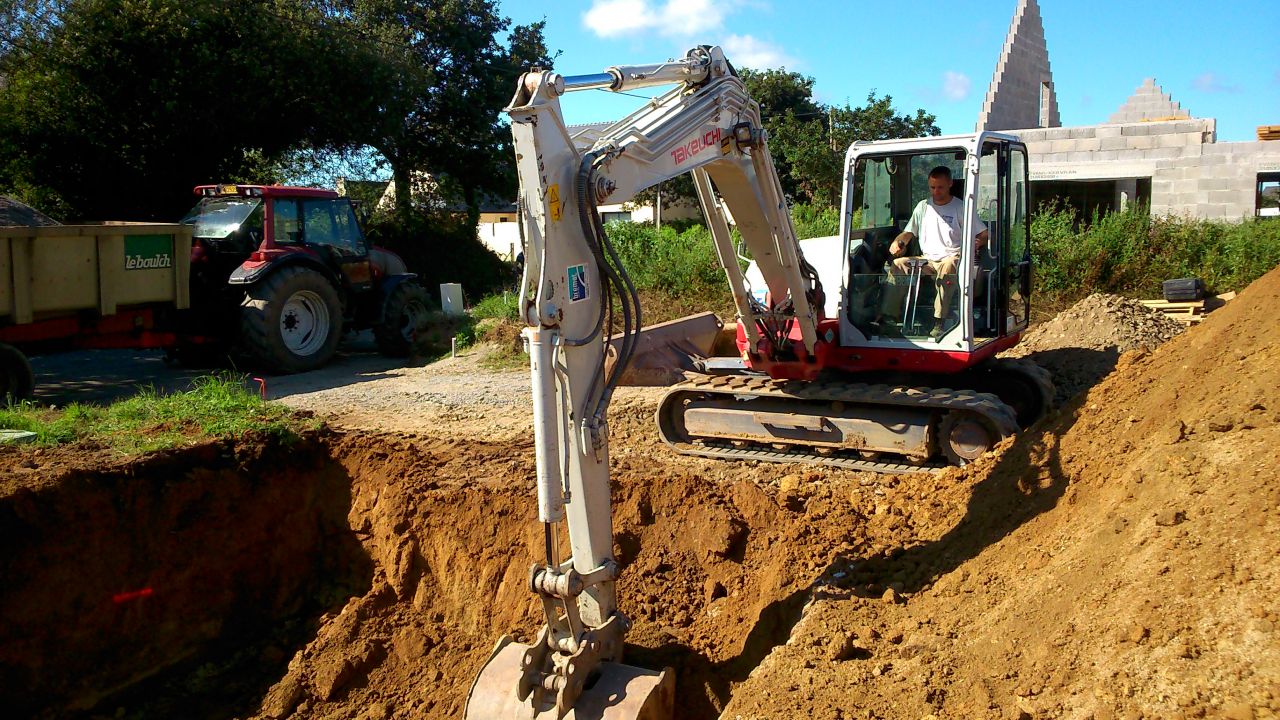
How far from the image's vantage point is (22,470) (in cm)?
579

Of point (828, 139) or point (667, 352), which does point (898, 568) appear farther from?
point (828, 139)

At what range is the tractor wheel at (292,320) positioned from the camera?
430 inches

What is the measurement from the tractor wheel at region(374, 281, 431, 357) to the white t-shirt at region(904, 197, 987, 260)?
325 inches

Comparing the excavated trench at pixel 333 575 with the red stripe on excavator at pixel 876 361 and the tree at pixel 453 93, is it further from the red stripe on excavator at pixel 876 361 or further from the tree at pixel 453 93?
the tree at pixel 453 93

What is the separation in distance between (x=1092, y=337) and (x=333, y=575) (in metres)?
7.51

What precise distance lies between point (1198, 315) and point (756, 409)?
A: 6.43 m

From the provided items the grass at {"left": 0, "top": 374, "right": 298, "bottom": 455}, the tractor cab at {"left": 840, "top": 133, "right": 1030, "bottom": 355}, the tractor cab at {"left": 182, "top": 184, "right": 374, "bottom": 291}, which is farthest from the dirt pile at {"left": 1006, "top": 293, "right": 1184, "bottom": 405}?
the tractor cab at {"left": 182, "top": 184, "right": 374, "bottom": 291}

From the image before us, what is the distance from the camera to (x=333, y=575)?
6523 millimetres

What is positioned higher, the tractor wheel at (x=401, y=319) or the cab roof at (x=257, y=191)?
the cab roof at (x=257, y=191)

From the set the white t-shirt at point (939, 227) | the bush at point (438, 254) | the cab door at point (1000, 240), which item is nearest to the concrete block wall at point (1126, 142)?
the cab door at point (1000, 240)

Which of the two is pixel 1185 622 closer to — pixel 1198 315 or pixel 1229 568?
pixel 1229 568

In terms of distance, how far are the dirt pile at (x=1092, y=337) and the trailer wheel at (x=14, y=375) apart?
9517 mm

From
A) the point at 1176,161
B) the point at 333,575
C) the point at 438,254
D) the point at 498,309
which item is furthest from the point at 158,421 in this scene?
the point at 1176,161

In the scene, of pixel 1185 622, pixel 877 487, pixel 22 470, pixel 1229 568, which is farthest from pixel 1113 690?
pixel 22 470
